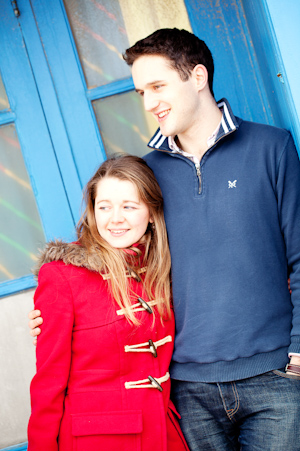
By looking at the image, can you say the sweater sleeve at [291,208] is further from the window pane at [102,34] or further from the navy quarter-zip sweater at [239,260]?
the window pane at [102,34]

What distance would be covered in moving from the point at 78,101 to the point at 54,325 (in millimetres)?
1310

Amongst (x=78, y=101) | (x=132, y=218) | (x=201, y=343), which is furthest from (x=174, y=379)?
(x=78, y=101)

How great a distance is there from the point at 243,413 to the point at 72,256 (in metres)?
0.94

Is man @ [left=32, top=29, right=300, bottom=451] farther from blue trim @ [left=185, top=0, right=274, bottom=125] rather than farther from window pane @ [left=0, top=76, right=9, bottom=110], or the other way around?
window pane @ [left=0, top=76, right=9, bottom=110]

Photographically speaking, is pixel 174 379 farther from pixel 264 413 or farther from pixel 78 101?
pixel 78 101

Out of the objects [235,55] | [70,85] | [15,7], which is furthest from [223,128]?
[15,7]

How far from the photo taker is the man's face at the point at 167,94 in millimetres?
1961

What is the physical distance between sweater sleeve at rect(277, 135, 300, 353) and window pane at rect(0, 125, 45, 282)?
1.35 meters

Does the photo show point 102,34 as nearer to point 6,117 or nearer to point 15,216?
point 6,117

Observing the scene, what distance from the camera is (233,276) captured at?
178 centimetres

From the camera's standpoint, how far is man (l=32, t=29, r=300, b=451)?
1.73 metres

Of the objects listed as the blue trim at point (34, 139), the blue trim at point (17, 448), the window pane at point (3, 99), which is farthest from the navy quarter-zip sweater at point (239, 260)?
the window pane at point (3, 99)

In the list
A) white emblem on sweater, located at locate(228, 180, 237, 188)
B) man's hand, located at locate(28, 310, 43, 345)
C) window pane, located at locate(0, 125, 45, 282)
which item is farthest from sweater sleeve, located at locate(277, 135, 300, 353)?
window pane, located at locate(0, 125, 45, 282)

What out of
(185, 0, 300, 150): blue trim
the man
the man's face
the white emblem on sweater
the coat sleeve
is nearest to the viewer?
the coat sleeve
